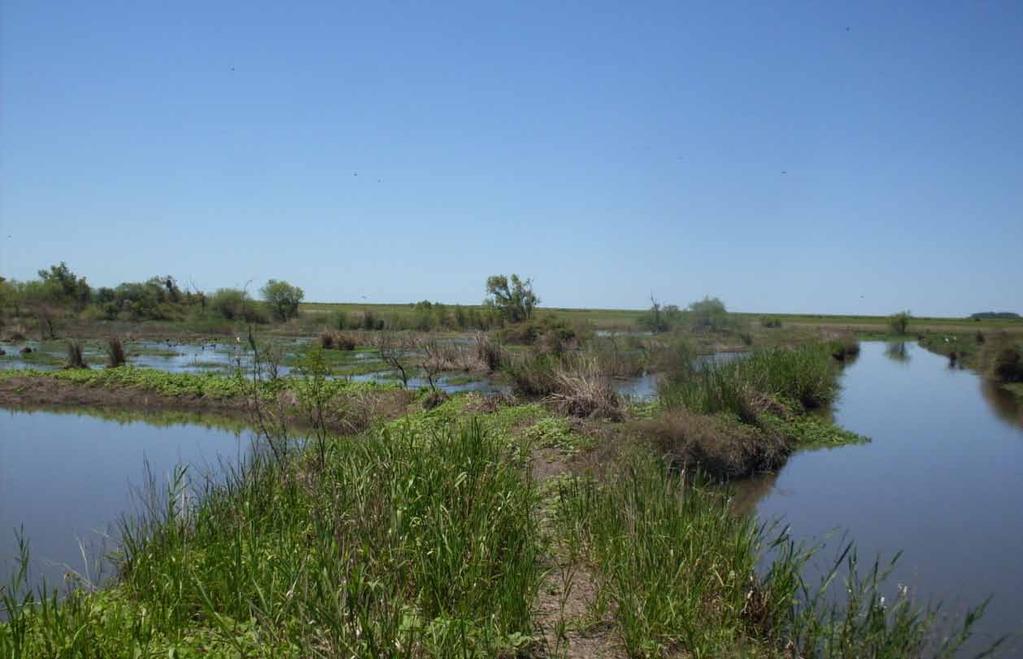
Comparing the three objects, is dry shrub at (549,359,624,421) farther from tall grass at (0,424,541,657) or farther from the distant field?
the distant field

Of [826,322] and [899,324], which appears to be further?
[826,322]

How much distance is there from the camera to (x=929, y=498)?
12.0m

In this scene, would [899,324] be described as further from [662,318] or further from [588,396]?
[588,396]

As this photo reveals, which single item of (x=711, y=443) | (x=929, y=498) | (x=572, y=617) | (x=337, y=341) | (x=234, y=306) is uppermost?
(x=234, y=306)

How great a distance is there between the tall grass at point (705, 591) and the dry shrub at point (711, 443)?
4.80 m

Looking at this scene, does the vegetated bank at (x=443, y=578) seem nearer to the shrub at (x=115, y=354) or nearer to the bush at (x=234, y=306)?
the shrub at (x=115, y=354)

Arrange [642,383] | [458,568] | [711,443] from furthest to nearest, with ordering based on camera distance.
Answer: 1. [642,383]
2. [711,443]
3. [458,568]

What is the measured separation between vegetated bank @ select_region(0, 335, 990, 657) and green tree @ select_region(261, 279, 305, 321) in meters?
48.6

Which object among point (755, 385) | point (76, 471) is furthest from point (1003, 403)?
point (76, 471)

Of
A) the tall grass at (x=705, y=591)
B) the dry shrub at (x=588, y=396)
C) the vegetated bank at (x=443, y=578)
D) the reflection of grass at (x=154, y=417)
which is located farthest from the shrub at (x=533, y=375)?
the tall grass at (x=705, y=591)

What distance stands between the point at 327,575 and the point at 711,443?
9.29m

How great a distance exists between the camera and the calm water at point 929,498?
326 inches

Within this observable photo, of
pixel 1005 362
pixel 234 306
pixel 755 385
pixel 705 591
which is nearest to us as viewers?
pixel 705 591

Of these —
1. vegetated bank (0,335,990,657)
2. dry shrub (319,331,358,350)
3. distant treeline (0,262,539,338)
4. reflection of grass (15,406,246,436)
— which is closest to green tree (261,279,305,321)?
distant treeline (0,262,539,338)
